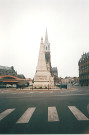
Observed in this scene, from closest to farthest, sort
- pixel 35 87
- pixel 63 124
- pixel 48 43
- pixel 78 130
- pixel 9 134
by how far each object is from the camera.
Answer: pixel 9 134 → pixel 78 130 → pixel 63 124 → pixel 35 87 → pixel 48 43

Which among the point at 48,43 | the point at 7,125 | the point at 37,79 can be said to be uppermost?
the point at 48,43

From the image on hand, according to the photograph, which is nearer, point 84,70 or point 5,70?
point 84,70

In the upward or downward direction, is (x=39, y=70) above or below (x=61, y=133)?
above

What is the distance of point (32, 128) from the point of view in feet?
18.2

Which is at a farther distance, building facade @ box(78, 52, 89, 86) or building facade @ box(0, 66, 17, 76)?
building facade @ box(0, 66, 17, 76)

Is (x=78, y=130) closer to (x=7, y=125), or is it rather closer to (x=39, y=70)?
(x=7, y=125)

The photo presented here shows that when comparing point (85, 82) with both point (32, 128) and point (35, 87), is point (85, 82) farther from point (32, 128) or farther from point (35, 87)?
point (32, 128)

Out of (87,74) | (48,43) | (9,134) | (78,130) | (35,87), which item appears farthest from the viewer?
(48,43)

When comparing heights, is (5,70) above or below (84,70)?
above

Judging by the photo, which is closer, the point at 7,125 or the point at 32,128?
the point at 32,128

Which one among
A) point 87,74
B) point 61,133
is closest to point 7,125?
point 61,133

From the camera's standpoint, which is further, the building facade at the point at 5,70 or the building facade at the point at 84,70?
the building facade at the point at 5,70

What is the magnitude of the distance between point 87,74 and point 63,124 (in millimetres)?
74047

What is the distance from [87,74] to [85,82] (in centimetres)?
601
